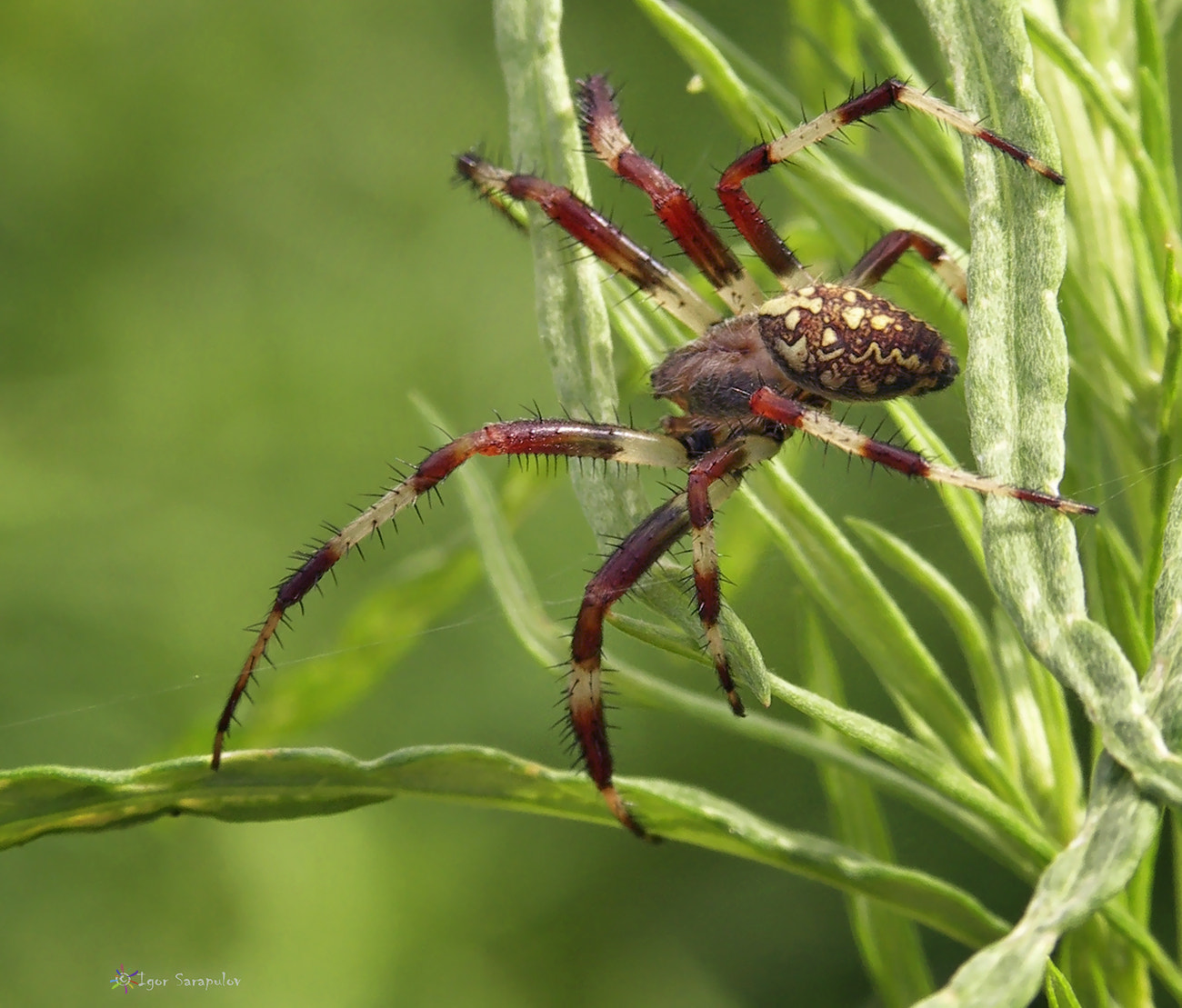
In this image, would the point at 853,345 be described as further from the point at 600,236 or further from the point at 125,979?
the point at 125,979

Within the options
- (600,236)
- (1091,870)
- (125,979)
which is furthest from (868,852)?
(125,979)

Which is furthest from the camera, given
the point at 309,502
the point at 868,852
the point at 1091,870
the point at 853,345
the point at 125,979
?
the point at 309,502

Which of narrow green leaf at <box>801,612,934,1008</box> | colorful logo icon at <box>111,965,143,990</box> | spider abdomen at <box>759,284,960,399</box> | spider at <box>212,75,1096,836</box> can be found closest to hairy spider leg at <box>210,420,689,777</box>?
spider at <box>212,75,1096,836</box>

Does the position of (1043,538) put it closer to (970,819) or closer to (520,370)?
(970,819)

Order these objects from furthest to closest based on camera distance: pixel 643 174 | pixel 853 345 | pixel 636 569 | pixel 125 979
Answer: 1. pixel 125 979
2. pixel 643 174
3. pixel 853 345
4. pixel 636 569

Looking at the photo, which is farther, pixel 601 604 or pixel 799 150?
pixel 601 604

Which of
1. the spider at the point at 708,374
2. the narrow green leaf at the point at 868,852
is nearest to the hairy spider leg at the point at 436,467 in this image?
the spider at the point at 708,374
